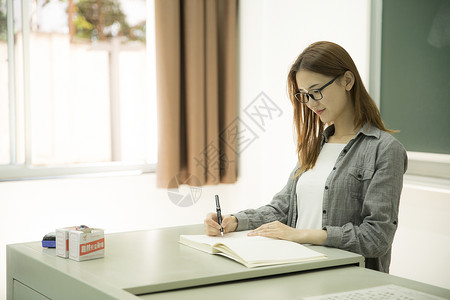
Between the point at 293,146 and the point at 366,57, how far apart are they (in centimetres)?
86

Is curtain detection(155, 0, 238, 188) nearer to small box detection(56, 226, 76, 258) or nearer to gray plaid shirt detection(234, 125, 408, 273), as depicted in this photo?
gray plaid shirt detection(234, 125, 408, 273)

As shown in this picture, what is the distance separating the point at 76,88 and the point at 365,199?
2.36m

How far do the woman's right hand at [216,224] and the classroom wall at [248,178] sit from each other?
1.19 metres

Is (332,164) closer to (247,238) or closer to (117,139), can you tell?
(247,238)

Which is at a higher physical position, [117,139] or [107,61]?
[107,61]

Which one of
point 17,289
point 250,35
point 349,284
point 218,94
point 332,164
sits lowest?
point 17,289

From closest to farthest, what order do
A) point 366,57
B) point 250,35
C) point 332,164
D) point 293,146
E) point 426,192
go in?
point 332,164 → point 426,192 → point 366,57 → point 293,146 → point 250,35

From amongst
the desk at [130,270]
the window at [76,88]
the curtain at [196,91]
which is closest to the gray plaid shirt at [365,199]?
the desk at [130,270]

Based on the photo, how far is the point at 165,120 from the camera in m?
3.74

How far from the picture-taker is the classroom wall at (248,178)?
10.5 ft

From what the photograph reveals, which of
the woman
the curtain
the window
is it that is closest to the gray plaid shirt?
the woman

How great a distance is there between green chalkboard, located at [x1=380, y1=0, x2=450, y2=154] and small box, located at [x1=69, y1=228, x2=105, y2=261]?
65.9 inches

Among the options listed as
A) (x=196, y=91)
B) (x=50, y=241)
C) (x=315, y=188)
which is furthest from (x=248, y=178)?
(x=50, y=241)

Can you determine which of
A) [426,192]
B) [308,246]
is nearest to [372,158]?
[308,246]
